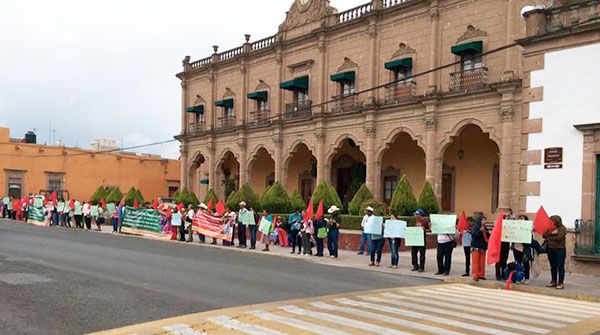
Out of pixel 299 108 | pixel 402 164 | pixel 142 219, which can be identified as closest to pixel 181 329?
pixel 142 219

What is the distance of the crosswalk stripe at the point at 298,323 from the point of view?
7133mm

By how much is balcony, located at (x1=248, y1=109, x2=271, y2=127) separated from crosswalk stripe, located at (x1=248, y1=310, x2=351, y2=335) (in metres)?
27.9

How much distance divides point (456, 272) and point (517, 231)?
2.62 m

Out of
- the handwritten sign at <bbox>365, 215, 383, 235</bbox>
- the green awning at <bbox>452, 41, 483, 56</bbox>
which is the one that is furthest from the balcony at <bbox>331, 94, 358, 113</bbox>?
the handwritten sign at <bbox>365, 215, 383, 235</bbox>

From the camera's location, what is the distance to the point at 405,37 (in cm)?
2834

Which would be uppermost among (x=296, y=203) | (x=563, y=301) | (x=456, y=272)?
(x=296, y=203)

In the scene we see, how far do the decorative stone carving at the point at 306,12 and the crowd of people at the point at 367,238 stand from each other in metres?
14.7

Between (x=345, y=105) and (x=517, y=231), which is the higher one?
(x=345, y=105)

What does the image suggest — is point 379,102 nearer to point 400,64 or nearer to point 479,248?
point 400,64

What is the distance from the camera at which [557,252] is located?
12.3 meters

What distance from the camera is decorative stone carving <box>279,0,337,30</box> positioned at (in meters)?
32.7

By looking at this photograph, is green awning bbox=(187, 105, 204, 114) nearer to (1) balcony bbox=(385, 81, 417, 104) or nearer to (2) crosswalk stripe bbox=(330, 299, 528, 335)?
(1) balcony bbox=(385, 81, 417, 104)

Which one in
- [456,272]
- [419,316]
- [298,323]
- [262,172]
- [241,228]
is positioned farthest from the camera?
[262,172]

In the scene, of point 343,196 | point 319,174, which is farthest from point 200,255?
point 343,196
